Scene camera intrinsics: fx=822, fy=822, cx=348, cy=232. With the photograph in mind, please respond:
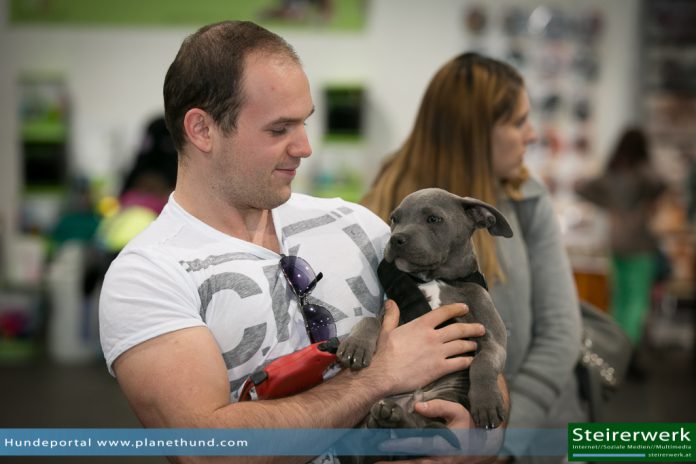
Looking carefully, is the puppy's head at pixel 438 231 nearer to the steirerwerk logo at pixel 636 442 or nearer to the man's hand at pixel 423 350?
the man's hand at pixel 423 350

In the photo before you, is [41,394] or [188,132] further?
[41,394]

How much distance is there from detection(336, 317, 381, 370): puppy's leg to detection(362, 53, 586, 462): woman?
226 mm

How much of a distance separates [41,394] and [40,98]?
2539mm

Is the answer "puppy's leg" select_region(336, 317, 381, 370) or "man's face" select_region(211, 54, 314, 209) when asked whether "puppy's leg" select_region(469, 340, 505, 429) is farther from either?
"man's face" select_region(211, 54, 314, 209)

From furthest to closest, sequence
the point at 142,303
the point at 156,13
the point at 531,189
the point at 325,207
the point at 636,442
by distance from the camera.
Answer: the point at 156,13 < the point at 531,189 < the point at 325,207 < the point at 636,442 < the point at 142,303

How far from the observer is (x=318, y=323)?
1.32m

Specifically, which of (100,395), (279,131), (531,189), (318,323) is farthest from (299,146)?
(100,395)

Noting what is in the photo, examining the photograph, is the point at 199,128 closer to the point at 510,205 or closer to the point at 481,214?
the point at 481,214

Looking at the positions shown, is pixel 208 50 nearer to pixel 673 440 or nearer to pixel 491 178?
pixel 491 178

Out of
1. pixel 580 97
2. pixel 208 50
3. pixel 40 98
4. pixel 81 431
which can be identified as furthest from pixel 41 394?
pixel 580 97

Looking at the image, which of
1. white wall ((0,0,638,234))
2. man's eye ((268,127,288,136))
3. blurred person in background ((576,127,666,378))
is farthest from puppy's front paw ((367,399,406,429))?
white wall ((0,0,638,234))

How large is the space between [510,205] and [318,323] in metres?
0.55

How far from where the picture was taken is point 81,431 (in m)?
1.31

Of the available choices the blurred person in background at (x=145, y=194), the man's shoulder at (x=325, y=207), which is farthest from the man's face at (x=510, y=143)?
the blurred person in background at (x=145, y=194)
